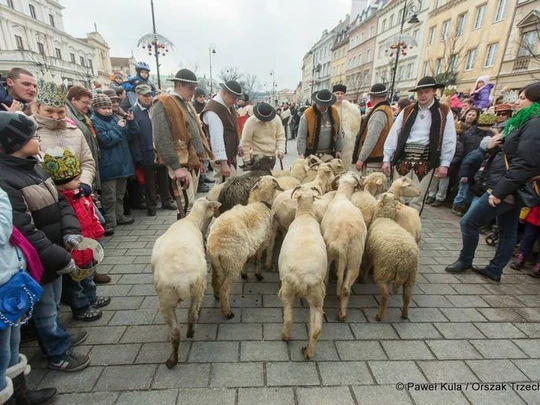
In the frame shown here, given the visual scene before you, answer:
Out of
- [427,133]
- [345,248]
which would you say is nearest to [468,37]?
[427,133]

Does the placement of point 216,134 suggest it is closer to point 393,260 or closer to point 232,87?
point 232,87

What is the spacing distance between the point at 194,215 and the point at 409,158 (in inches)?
163

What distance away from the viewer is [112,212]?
5.82 m

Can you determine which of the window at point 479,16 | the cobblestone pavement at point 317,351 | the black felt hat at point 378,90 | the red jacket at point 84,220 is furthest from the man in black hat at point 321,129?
the window at point 479,16

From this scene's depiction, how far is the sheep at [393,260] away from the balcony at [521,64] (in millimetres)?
28026

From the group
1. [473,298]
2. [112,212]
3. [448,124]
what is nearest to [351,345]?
[473,298]

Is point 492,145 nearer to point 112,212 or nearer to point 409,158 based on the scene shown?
point 409,158

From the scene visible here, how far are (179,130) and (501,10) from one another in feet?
113

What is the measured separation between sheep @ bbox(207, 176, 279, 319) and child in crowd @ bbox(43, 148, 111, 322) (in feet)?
4.50

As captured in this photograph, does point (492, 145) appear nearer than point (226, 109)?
Yes

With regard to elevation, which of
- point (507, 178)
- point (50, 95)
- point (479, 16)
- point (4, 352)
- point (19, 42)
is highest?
point (19, 42)

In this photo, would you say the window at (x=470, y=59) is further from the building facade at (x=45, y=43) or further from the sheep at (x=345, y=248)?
the building facade at (x=45, y=43)

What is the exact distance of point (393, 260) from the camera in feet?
10.7

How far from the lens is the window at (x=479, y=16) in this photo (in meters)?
27.1
